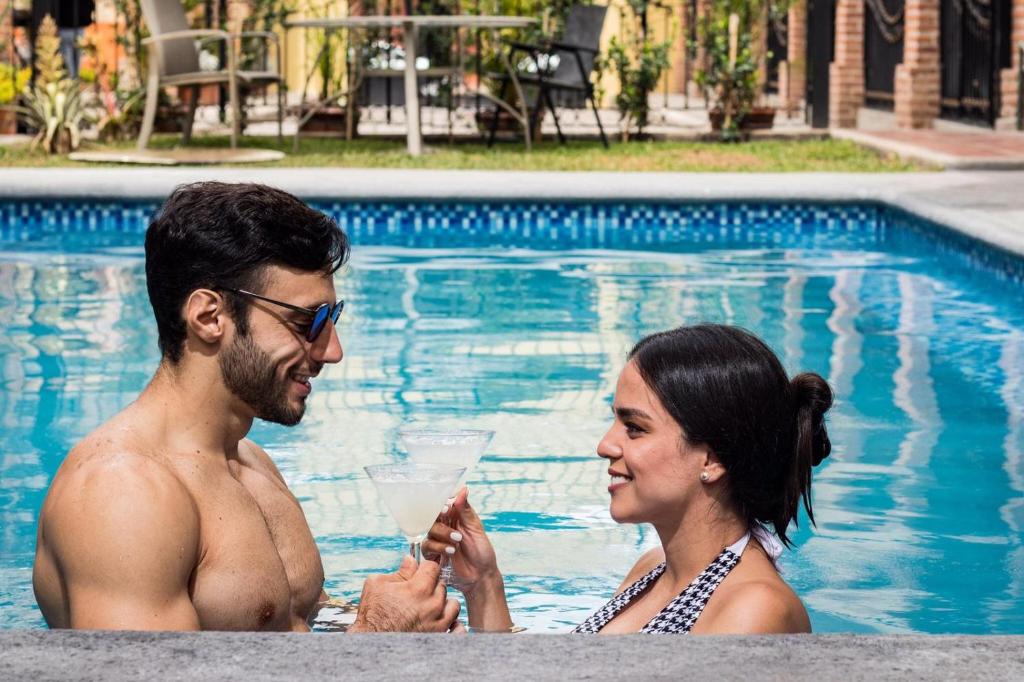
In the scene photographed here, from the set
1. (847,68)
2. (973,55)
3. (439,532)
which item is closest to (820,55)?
(847,68)

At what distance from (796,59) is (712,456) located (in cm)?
1989

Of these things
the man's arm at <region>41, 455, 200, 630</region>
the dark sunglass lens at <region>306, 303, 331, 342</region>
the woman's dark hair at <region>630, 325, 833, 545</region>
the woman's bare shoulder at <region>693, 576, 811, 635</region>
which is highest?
the dark sunglass lens at <region>306, 303, 331, 342</region>

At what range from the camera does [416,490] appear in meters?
2.60

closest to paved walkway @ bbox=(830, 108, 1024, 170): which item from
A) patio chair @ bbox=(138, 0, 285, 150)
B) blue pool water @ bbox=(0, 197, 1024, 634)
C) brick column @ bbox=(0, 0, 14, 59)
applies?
blue pool water @ bbox=(0, 197, 1024, 634)

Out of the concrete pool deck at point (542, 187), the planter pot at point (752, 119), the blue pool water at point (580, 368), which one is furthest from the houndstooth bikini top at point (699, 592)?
the planter pot at point (752, 119)

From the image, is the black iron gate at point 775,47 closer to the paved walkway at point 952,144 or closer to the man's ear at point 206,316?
the paved walkway at point 952,144

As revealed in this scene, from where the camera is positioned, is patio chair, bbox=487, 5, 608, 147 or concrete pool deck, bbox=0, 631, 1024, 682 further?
patio chair, bbox=487, 5, 608, 147

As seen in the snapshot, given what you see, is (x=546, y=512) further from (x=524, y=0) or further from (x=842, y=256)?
(x=524, y=0)

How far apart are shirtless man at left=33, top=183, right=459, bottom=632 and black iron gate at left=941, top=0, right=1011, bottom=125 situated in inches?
566

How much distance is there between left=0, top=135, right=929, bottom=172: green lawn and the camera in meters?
13.0

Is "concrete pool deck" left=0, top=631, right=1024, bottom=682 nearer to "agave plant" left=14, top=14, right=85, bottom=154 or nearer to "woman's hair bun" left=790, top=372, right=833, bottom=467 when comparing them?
"woman's hair bun" left=790, top=372, right=833, bottom=467

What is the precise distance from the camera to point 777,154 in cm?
1444

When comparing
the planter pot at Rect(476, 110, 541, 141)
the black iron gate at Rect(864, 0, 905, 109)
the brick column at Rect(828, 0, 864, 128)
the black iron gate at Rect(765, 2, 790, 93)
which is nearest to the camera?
the planter pot at Rect(476, 110, 541, 141)

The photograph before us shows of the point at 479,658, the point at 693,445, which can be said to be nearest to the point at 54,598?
the point at 479,658
